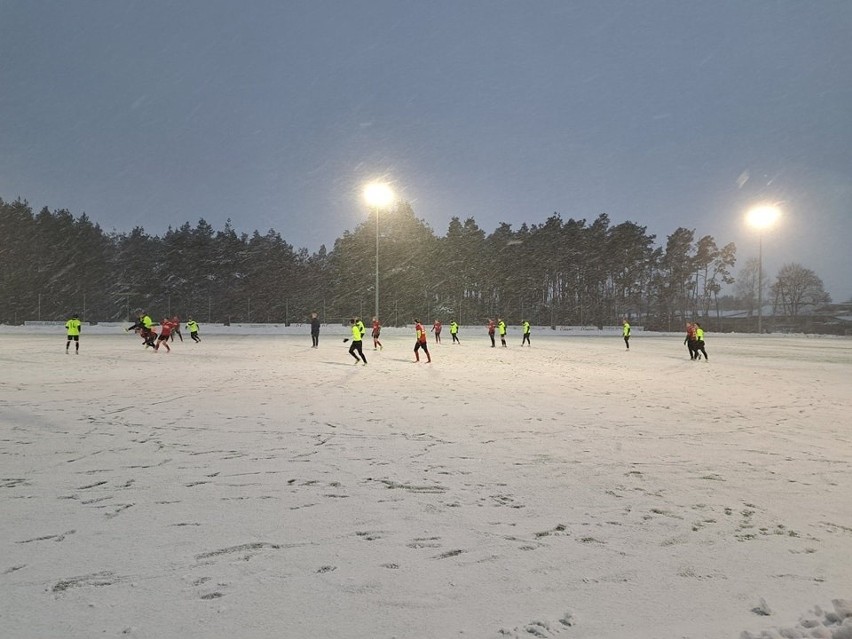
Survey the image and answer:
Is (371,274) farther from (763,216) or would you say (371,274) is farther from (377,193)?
(763,216)

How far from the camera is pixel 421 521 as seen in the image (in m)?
4.07

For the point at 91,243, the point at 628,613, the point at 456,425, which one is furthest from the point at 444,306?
the point at 628,613

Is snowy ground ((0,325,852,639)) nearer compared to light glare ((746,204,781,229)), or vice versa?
snowy ground ((0,325,852,639))

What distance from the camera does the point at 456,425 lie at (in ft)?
25.6

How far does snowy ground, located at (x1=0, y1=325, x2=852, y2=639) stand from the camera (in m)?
2.78

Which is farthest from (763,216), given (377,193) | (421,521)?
(421,521)

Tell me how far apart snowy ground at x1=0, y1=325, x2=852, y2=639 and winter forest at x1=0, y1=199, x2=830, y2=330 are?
46411 millimetres

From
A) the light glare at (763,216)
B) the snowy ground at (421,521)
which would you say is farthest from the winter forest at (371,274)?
the snowy ground at (421,521)

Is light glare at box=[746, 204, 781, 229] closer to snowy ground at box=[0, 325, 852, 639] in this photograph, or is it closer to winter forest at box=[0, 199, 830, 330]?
winter forest at box=[0, 199, 830, 330]

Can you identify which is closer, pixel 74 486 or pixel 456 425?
pixel 74 486

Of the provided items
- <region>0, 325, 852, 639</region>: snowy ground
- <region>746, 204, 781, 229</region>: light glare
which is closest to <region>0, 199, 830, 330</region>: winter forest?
<region>746, 204, 781, 229</region>: light glare

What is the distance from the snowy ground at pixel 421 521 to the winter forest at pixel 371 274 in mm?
46411

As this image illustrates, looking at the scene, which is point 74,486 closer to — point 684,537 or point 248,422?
point 248,422

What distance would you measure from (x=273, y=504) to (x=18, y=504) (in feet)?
7.20
